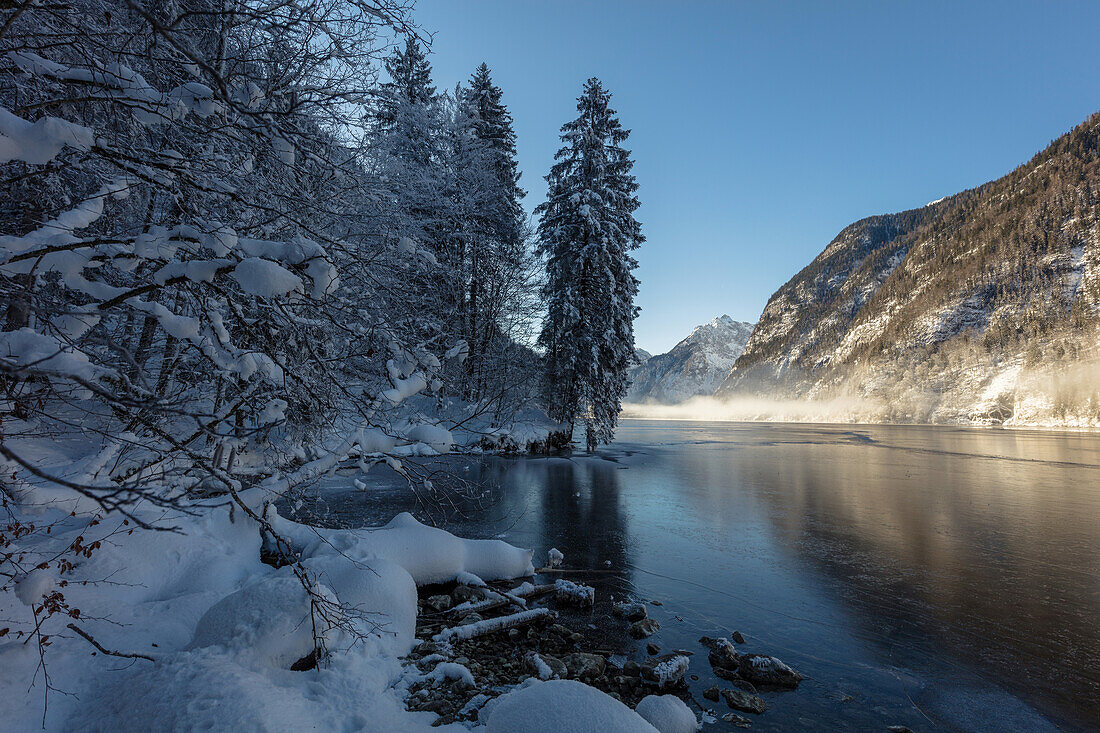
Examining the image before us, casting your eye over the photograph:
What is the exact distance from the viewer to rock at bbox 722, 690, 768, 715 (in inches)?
174

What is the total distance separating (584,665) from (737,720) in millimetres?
1483

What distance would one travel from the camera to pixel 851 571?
8.41 metres

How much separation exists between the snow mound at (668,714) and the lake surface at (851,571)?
1.23ft

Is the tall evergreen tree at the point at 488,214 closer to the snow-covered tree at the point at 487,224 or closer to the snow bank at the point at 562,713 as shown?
the snow-covered tree at the point at 487,224

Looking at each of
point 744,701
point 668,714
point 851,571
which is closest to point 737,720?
point 744,701

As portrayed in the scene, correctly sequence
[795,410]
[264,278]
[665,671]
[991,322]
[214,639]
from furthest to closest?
[795,410], [991,322], [665,671], [214,639], [264,278]

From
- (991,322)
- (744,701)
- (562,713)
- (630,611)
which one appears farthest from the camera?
(991,322)

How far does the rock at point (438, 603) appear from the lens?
6.20 meters

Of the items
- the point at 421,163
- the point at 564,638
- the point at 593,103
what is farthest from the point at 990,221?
the point at 564,638

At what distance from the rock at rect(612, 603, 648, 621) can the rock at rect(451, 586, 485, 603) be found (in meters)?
1.91

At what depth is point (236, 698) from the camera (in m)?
2.99

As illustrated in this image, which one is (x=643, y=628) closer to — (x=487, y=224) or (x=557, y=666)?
(x=557, y=666)

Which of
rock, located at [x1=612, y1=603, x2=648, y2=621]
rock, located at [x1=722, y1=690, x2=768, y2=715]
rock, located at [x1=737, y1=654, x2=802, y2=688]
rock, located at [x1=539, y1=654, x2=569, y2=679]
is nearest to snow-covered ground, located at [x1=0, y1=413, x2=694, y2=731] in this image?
rock, located at [x1=722, y1=690, x2=768, y2=715]

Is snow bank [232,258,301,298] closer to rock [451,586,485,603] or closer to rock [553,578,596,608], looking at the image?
rock [451,586,485,603]
